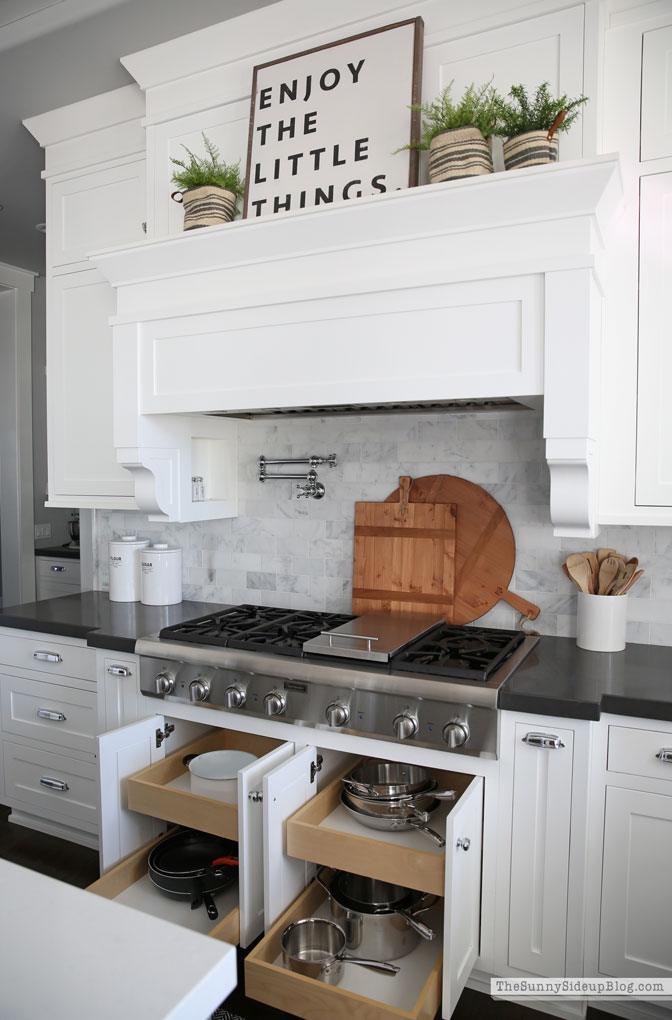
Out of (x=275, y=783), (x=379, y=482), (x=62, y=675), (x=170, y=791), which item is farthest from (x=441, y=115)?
(x=62, y=675)

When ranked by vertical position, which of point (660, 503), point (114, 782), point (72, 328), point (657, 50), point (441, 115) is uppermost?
point (657, 50)

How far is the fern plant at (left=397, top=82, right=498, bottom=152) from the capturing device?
190 centimetres

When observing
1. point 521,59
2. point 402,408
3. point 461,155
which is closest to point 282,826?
point 402,408

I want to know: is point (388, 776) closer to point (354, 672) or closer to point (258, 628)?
point (354, 672)

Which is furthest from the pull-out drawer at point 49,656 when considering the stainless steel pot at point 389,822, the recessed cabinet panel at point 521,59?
the recessed cabinet panel at point 521,59

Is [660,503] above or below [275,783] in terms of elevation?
above

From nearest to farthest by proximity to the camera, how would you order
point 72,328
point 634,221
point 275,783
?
point 275,783 < point 634,221 < point 72,328

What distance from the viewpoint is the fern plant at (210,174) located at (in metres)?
2.35

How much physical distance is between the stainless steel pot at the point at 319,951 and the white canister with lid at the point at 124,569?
1515 mm

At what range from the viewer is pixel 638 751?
171 cm

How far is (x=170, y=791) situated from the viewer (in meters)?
2.01

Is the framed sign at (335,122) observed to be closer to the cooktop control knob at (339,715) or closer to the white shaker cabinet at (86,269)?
the white shaker cabinet at (86,269)

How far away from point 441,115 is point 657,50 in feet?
1.92

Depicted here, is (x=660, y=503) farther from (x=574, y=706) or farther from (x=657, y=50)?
(x=657, y=50)
